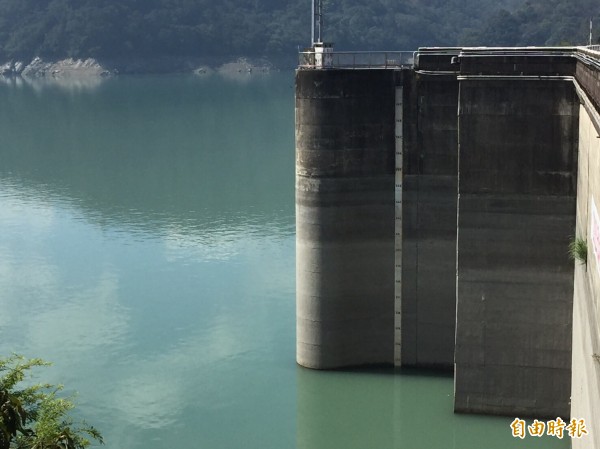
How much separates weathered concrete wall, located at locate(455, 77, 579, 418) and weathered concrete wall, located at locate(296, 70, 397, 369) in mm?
2767

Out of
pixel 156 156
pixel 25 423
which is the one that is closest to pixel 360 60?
pixel 25 423

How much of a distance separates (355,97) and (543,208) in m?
4.95

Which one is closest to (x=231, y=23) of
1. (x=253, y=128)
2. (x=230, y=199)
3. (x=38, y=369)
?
(x=253, y=128)

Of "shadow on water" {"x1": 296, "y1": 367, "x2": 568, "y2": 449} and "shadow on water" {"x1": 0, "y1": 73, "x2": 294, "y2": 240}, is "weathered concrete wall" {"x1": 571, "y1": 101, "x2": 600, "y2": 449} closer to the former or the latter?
"shadow on water" {"x1": 296, "y1": 367, "x2": 568, "y2": 449}

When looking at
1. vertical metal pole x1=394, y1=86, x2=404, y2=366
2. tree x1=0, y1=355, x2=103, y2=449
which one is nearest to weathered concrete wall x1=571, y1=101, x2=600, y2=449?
vertical metal pole x1=394, y1=86, x2=404, y2=366

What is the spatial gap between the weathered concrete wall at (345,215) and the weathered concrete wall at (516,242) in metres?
2.77

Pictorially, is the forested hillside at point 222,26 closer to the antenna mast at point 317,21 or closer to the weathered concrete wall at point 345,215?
the antenna mast at point 317,21

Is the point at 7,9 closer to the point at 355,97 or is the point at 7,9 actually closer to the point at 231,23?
the point at 231,23

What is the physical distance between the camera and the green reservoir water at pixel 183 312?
21.8 m

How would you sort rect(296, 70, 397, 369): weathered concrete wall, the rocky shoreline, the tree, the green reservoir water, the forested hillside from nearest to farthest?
the tree → the green reservoir water → rect(296, 70, 397, 369): weathered concrete wall → the forested hillside → the rocky shoreline

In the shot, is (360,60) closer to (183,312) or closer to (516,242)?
(516,242)

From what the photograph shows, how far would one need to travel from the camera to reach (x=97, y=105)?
103875 mm

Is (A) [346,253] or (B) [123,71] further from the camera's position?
(B) [123,71]

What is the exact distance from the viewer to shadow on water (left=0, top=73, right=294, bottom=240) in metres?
46.2
